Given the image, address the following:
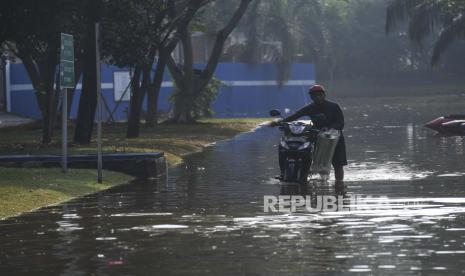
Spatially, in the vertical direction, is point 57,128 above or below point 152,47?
below

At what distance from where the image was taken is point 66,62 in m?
20.1

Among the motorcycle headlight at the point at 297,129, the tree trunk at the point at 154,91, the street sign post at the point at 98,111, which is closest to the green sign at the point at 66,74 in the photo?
the street sign post at the point at 98,111

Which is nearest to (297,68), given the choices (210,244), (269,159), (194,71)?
(194,71)

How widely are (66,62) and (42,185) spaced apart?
230cm

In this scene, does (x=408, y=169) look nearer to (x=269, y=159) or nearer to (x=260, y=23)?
(x=269, y=159)

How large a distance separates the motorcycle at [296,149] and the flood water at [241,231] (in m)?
0.26

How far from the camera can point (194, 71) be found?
49719 millimetres

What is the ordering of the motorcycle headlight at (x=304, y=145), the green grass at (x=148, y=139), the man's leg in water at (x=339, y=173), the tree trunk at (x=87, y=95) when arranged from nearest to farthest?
the motorcycle headlight at (x=304, y=145), the man's leg in water at (x=339, y=173), the green grass at (x=148, y=139), the tree trunk at (x=87, y=95)

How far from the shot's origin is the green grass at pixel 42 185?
659 inches

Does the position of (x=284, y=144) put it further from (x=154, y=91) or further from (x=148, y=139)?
(x=154, y=91)

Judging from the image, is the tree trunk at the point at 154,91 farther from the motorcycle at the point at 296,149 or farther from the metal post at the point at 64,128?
the motorcycle at the point at 296,149

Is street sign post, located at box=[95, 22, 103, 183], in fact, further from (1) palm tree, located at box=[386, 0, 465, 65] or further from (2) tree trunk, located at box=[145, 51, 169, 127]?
(1) palm tree, located at box=[386, 0, 465, 65]

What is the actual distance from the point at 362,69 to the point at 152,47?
266 feet

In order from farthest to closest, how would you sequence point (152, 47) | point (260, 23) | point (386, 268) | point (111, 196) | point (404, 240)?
point (260, 23)
point (152, 47)
point (111, 196)
point (404, 240)
point (386, 268)
